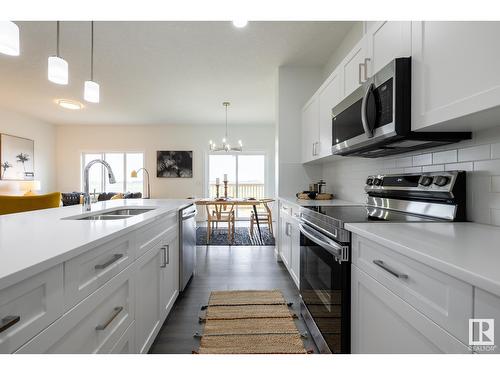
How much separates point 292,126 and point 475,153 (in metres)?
2.28

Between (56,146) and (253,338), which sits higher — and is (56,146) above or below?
above

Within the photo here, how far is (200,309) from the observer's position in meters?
2.00

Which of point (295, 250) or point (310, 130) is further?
point (310, 130)

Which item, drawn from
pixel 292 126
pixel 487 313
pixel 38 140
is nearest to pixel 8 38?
pixel 487 313

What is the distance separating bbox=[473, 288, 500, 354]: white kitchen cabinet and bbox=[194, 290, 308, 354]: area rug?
3.78 ft

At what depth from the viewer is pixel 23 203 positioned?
2658mm

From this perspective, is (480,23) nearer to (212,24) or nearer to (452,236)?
(452,236)

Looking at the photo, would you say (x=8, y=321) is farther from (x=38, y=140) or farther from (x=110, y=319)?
(x=38, y=140)

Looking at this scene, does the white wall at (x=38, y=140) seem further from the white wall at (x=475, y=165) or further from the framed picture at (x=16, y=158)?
the white wall at (x=475, y=165)

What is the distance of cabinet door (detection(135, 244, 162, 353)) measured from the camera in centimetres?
124

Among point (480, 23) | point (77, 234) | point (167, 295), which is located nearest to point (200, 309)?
point (167, 295)

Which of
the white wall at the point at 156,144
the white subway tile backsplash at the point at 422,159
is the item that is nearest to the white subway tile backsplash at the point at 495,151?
the white subway tile backsplash at the point at 422,159

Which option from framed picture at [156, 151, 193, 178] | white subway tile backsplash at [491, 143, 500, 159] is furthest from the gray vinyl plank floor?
framed picture at [156, 151, 193, 178]
